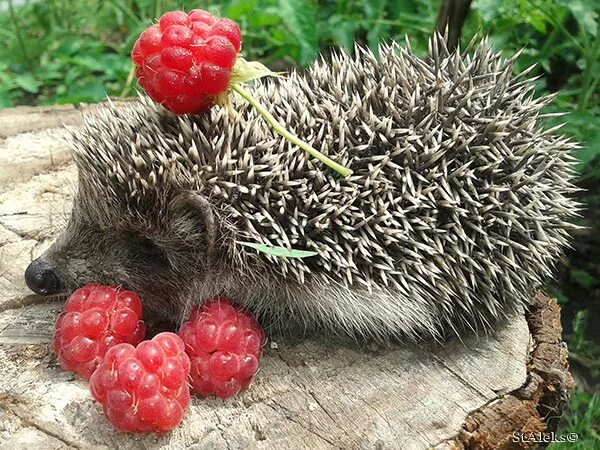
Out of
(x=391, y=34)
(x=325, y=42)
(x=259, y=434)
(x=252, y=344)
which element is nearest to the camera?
(x=259, y=434)

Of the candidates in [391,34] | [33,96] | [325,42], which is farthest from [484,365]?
[33,96]

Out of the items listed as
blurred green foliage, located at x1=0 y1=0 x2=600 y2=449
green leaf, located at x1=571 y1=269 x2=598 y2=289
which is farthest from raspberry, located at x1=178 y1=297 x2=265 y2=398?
green leaf, located at x1=571 y1=269 x2=598 y2=289

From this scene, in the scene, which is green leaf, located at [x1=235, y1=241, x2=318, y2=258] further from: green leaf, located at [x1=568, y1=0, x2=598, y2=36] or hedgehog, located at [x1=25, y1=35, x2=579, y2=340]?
green leaf, located at [x1=568, y1=0, x2=598, y2=36]

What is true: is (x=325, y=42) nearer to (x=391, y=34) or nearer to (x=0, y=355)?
(x=391, y=34)

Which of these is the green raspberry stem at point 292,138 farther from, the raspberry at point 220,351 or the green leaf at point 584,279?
the green leaf at point 584,279

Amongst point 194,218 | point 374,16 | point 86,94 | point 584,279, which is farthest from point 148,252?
point 584,279

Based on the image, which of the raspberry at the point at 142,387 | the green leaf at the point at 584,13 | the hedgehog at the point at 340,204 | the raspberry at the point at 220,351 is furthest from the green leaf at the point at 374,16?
the raspberry at the point at 142,387
